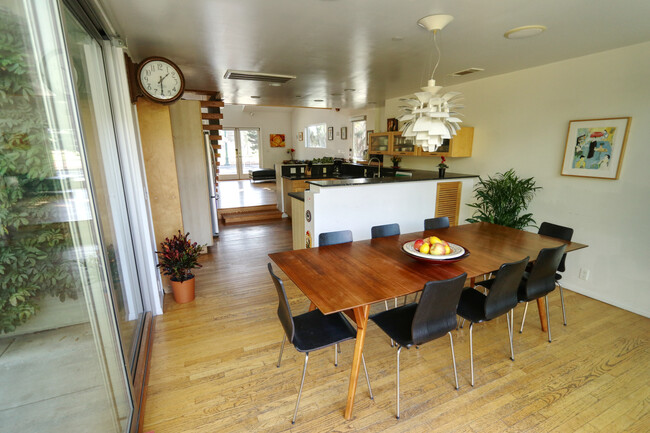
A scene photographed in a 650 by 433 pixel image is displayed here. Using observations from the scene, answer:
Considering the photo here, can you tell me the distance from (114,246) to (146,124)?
155cm

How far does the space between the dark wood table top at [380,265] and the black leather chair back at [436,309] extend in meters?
0.10

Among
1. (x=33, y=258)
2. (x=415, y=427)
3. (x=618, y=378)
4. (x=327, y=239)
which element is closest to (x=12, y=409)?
(x=33, y=258)

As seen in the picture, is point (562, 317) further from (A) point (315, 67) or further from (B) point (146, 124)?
(B) point (146, 124)

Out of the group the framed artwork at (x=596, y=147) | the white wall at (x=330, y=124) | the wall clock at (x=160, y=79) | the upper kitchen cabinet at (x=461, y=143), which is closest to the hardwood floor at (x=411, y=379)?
the framed artwork at (x=596, y=147)

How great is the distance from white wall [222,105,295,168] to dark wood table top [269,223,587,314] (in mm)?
10581

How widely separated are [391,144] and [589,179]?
9.88 ft

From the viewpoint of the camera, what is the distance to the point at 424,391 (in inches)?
80.5

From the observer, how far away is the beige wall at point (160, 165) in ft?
10.3

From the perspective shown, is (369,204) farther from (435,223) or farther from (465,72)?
(465,72)

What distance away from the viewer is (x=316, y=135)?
11.2 metres

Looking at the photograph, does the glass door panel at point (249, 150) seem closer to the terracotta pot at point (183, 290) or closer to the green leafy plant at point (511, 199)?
the terracotta pot at point (183, 290)

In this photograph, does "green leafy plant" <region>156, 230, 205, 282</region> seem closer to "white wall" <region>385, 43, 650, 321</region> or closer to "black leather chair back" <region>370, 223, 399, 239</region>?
"black leather chair back" <region>370, 223, 399, 239</region>

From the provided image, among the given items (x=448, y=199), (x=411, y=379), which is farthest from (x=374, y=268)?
(x=448, y=199)

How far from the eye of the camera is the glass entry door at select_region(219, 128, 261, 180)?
12.2 meters
